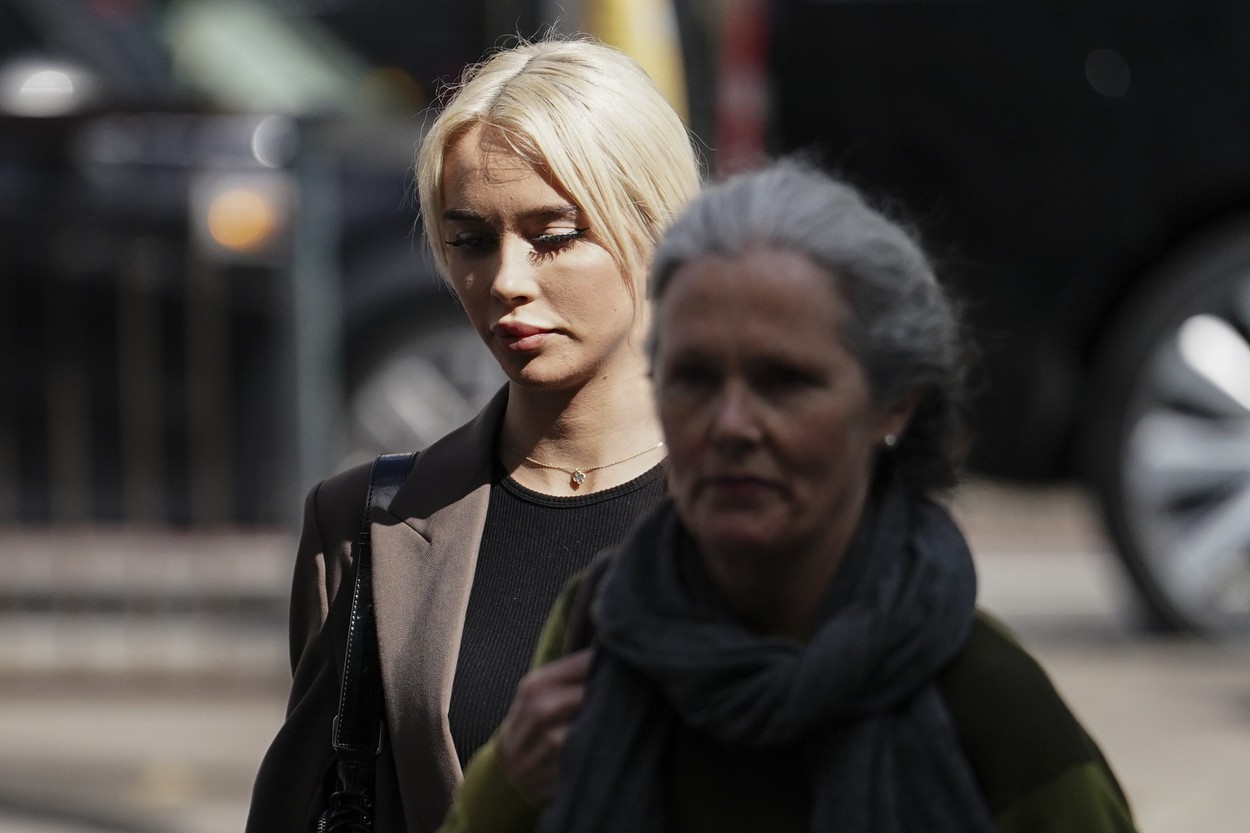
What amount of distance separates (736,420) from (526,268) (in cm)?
69

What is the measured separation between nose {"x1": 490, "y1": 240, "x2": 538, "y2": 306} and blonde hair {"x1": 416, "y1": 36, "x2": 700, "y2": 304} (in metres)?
0.09

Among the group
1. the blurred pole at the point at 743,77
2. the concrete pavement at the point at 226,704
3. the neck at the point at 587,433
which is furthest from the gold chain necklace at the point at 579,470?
the blurred pole at the point at 743,77

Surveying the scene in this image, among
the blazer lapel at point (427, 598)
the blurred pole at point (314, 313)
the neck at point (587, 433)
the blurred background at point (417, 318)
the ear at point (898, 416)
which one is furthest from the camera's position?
the blurred background at point (417, 318)

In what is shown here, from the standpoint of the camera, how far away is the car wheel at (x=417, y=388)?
6777 mm

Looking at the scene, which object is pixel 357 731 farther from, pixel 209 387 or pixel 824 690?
pixel 209 387

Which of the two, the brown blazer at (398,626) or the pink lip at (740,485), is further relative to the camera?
the brown blazer at (398,626)

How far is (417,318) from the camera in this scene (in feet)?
22.8

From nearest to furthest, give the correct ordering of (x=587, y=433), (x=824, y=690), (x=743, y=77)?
(x=824, y=690), (x=587, y=433), (x=743, y=77)

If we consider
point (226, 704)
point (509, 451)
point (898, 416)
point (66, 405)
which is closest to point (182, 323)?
point (66, 405)

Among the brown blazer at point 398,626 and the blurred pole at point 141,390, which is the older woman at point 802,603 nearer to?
the brown blazer at point 398,626

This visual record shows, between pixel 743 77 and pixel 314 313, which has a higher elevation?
pixel 743 77

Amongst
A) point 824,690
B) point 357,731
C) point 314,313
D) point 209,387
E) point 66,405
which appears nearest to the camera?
point 824,690

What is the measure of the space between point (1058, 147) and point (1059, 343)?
646 mm

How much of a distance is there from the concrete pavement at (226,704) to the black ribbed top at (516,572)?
2.97 m
